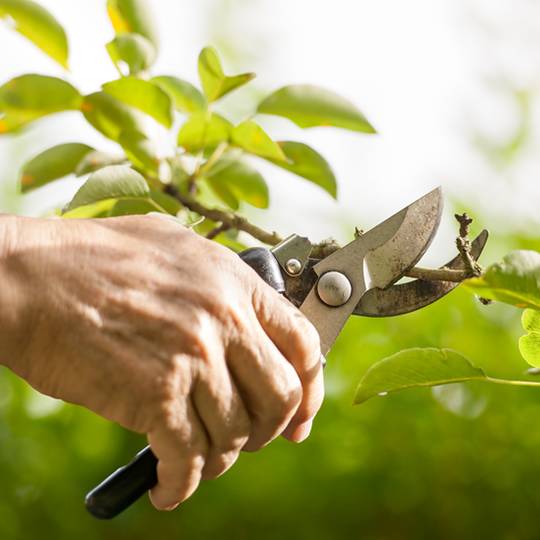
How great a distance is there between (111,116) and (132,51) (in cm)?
8

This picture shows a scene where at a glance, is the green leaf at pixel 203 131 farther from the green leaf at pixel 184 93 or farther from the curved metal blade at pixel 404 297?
the curved metal blade at pixel 404 297

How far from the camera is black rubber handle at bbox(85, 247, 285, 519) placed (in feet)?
2.74

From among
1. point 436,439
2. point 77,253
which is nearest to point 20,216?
point 77,253

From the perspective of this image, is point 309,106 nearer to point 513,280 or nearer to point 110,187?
point 110,187

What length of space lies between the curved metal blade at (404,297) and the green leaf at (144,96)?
13.2 inches

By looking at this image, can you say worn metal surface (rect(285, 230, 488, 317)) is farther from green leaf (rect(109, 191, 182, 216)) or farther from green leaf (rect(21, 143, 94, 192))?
green leaf (rect(21, 143, 94, 192))

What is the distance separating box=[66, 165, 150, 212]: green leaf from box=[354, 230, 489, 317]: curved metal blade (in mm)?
267

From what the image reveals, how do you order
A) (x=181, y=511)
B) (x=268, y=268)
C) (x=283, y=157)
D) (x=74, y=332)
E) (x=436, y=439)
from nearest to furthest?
1. (x=74, y=332)
2. (x=268, y=268)
3. (x=283, y=157)
4. (x=436, y=439)
5. (x=181, y=511)

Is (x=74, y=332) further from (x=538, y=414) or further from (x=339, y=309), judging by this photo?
(x=538, y=414)

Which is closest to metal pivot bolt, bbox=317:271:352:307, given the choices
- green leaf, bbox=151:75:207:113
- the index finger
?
the index finger

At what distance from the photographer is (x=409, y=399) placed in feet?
7.11

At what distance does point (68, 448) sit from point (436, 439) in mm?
937

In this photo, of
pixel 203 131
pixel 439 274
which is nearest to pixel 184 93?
pixel 203 131

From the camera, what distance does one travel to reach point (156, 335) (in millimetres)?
725
